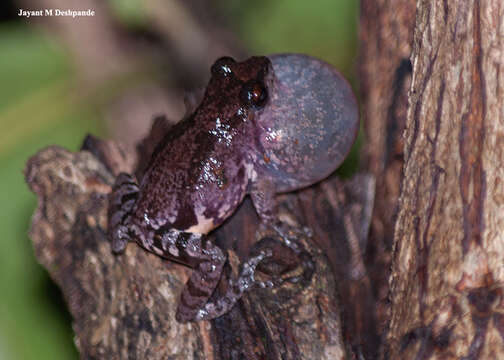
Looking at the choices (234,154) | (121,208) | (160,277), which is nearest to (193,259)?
(160,277)

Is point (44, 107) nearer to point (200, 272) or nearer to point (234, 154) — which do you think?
point (234, 154)

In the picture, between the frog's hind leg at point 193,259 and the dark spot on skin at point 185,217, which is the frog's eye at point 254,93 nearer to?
the dark spot on skin at point 185,217

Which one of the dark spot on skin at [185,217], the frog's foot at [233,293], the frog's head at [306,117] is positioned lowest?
the frog's foot at [233,293]

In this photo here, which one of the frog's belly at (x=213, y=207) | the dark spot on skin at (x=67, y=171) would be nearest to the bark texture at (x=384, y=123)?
the frog's belly at (x=213, y=207)

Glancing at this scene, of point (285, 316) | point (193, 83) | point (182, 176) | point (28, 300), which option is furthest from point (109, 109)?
point (285, 316)

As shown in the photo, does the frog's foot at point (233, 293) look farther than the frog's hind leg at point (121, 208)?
No

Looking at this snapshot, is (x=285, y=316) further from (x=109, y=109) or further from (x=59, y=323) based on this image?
(x=109, y=109)
